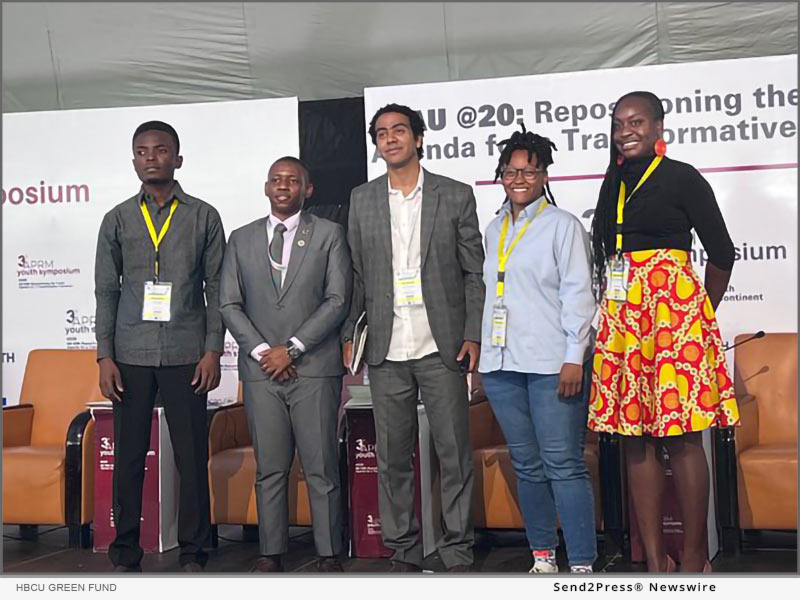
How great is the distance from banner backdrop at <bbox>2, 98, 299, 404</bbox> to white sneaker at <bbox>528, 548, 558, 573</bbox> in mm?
2360

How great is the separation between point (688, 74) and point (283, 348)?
2.56 metres

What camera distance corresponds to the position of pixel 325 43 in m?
5.13

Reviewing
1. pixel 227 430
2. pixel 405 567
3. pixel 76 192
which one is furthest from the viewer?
pixel 76 192

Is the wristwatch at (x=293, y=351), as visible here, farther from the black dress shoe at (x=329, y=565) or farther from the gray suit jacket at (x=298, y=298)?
the black dress shoe at (x=329, y=565)

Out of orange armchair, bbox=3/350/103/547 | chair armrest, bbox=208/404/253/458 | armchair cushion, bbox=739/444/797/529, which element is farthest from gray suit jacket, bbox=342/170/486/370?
orange armchair, bbox=3/350/103/547

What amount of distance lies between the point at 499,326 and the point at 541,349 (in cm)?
17

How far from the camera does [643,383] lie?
3.11 m

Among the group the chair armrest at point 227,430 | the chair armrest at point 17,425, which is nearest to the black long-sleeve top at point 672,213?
the chair armrest at point 227,430

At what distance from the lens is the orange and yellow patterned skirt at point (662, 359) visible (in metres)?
3.03

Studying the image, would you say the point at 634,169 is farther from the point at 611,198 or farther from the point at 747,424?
the point at 747,424

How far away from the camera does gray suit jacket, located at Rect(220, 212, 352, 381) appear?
361 cm

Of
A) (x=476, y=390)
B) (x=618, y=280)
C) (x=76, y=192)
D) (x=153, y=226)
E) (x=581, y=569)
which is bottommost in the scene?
(x=581, y=569)

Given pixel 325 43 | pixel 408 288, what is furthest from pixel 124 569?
pixel 325 43

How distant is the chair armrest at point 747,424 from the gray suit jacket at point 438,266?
135cm
